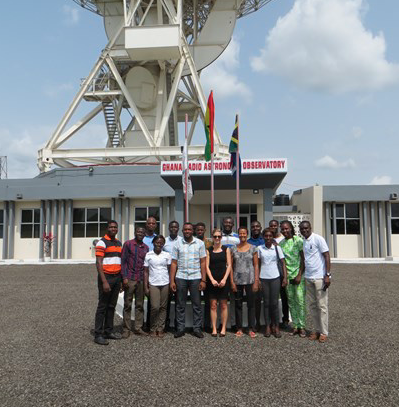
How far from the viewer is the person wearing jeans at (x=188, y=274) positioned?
241 inches

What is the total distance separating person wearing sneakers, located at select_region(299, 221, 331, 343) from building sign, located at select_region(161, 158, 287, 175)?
708cm

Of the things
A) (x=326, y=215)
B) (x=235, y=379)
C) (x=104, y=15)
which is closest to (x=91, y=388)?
(x=235, y=379)

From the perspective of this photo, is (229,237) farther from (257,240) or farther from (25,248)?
(25,248)

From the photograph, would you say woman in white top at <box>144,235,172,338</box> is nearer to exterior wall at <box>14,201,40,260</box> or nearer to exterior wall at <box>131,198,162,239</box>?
exterior wall at <box>131,198,162,239</box>

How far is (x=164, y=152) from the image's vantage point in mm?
24078

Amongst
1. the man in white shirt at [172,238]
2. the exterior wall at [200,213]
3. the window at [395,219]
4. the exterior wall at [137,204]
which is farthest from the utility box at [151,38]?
the man in white shirt at [172,238]

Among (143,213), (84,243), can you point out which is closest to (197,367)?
(143,213)

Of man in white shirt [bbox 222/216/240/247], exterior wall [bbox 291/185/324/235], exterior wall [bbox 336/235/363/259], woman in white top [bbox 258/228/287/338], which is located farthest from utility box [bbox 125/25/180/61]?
woman in white top [bbox 258/228/287/338]

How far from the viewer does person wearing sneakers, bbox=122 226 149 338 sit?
617 cm

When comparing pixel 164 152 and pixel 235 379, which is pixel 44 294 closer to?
pixel 235 379

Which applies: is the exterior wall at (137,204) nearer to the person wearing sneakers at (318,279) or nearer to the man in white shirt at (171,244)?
the man in white shirt at (171,244)

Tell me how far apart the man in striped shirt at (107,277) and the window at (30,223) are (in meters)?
18.2

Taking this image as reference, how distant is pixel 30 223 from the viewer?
22.5 m

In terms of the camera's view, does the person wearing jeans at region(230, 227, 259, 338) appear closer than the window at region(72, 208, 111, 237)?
Yes
